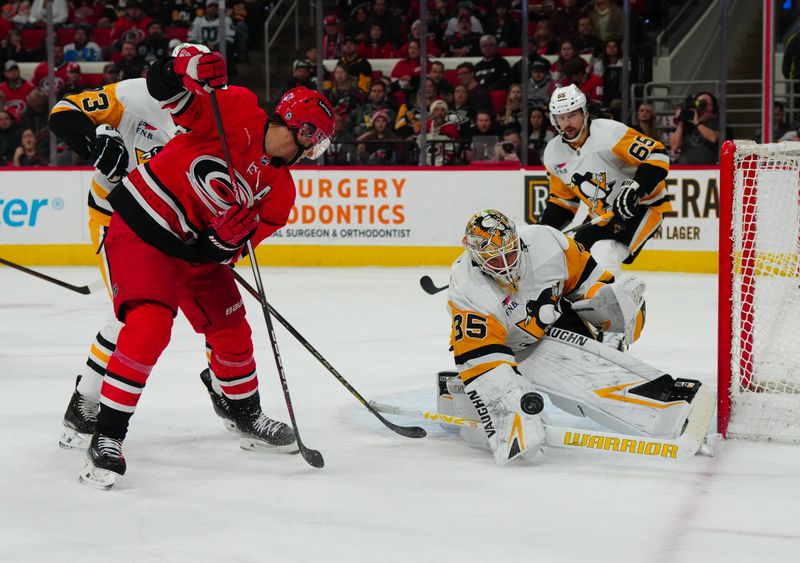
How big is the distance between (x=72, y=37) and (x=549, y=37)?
15.0ft

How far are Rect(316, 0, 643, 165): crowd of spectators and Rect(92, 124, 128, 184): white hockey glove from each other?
516cm

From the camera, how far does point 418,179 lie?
8.36 metres

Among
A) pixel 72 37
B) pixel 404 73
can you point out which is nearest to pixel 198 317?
pixel 404 73

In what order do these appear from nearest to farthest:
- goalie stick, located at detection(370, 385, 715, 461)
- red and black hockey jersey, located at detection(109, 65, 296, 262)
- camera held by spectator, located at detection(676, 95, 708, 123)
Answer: red and black hockey jersey, located at detection(109, 65, 296, 262), goalie stick, located at detection(370, 385, 715, 461), camera held by spectator, located at detection(676, 95, 708, 123)

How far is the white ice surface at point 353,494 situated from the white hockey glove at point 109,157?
0.81 metres

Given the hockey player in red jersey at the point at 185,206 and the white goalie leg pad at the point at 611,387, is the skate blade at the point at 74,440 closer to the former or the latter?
the hockey player in red jersey at the point at 185,206

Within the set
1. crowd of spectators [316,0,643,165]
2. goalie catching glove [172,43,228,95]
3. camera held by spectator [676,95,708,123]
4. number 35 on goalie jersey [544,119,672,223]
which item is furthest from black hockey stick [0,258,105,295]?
camera held by spectator [676,95,708,123]

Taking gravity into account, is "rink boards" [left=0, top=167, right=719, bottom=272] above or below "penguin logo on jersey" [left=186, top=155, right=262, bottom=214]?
below

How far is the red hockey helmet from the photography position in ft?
9.34

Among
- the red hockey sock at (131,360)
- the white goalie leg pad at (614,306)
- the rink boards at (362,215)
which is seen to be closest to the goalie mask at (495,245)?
the white goalie leg pad at (614,306)

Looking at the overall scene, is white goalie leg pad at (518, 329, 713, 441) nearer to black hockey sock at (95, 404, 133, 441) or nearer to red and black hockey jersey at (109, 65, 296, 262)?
red and black hockey jersey at (109, 65, 296, 262)

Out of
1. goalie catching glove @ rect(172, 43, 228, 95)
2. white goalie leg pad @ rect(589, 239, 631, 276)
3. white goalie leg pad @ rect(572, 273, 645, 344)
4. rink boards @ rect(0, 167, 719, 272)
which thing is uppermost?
goalie catching glove @ rect(172, 43, 228, 95)

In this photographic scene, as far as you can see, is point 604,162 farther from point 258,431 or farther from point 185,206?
point 185,206

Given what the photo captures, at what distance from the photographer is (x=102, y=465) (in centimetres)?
281
